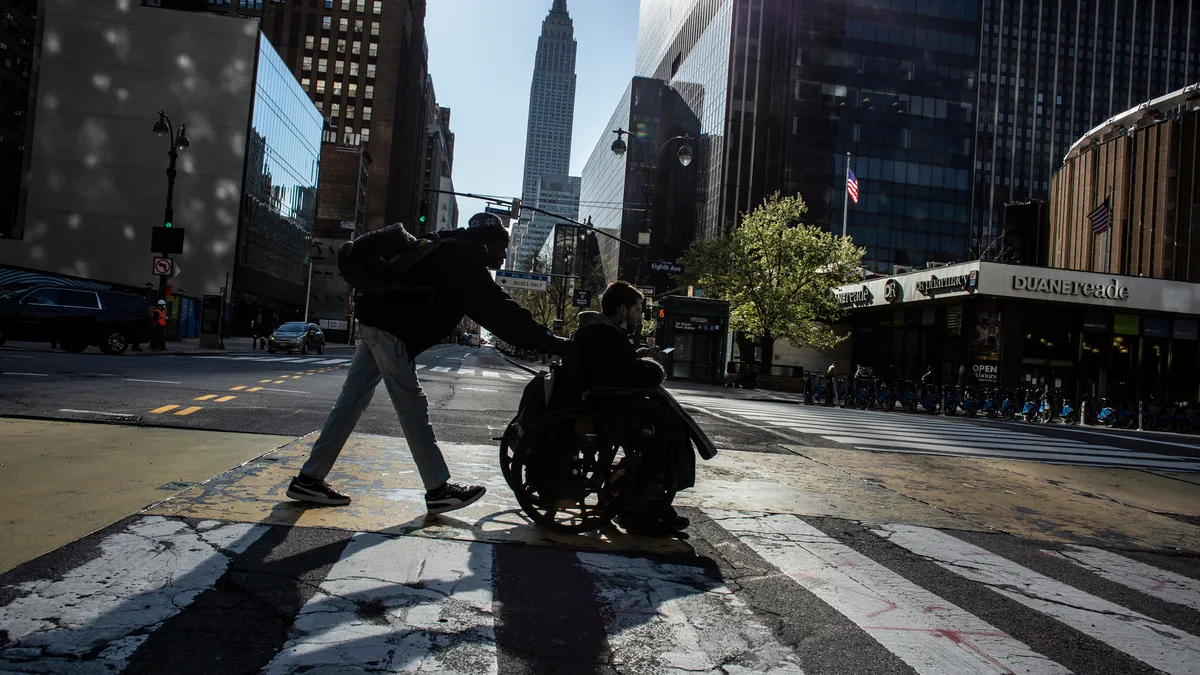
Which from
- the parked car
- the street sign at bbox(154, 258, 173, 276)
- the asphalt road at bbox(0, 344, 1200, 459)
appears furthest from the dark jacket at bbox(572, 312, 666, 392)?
the parked car

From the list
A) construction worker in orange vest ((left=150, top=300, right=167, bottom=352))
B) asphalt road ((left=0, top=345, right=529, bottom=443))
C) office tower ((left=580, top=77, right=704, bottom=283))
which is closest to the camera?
asphalt road ((left=0, top=345, right=529, bottom=443))

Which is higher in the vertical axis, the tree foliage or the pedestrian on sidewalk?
the tree foliage

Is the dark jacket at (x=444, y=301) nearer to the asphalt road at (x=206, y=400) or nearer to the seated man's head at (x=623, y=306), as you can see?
the seated man's head at (x=623, y=306)

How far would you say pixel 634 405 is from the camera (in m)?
3.99

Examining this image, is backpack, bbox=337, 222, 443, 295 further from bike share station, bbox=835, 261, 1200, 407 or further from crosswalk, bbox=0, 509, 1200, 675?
bike share station, bbox=835, 261, 1200, 407

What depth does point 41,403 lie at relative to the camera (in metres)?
8.23

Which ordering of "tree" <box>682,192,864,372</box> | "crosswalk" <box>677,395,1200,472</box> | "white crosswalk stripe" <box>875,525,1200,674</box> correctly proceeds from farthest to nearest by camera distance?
"tree" <box>682,192,864,372</box>
"crosswalk" <box>677,395,1200,472</box>
"white crosswalk stripe" <box>875,525,1200,674</box>

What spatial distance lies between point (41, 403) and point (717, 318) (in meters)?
29.6

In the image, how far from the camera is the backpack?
4152mm

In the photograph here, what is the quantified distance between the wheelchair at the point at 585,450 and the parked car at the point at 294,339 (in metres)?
30.6

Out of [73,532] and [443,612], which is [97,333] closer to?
[73,532]

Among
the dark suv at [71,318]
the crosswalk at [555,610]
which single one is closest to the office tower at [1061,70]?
the dark suv at [71,318]

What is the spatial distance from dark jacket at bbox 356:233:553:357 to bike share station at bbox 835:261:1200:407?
32.1m

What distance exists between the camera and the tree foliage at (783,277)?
36.7 m
